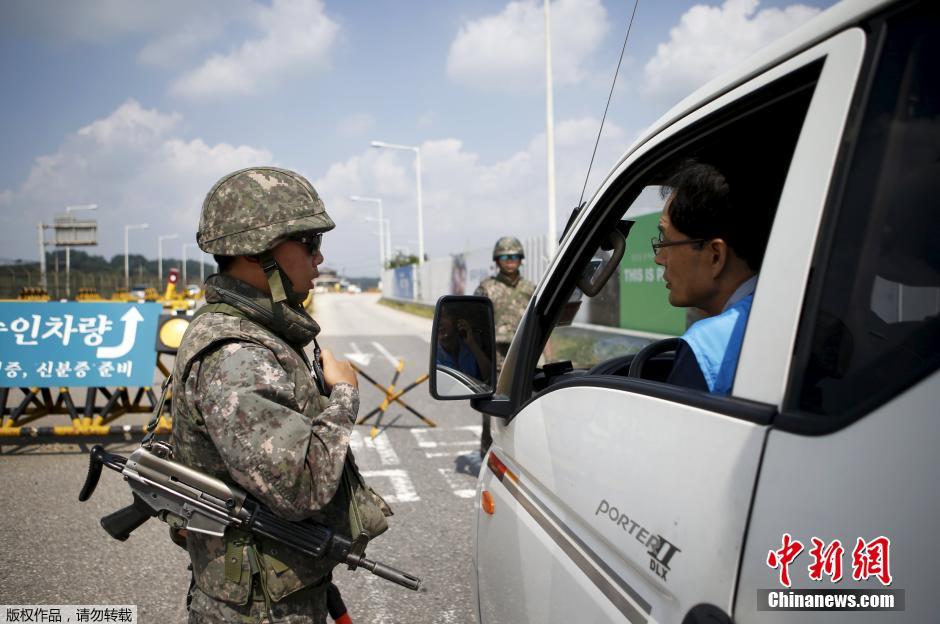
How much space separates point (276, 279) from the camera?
1711 millimetres

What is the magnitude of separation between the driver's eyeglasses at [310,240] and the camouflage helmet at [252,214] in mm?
33

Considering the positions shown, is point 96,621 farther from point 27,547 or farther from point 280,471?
point 280,471

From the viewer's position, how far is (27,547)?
379cm

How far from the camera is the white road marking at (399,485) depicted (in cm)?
462

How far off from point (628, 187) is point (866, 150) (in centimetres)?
72

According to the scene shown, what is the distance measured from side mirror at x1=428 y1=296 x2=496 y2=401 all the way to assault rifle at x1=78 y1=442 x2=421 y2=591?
535 mm

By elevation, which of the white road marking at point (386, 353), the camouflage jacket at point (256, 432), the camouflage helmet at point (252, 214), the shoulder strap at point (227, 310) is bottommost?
the white road marking at point (386, 353)

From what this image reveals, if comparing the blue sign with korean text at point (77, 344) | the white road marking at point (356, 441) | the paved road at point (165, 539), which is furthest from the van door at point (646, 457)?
the blue sign with korean text at point (77, 344)

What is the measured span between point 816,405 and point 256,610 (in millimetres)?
1529

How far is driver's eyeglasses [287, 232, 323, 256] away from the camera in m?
1.77

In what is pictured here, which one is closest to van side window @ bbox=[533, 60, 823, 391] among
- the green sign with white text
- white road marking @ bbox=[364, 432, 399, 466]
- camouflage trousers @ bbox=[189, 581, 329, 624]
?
camouflage trousers @ bbox=[189, 581, 329, 624]

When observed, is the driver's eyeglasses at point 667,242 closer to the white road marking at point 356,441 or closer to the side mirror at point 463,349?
the side mirror at point 463,349

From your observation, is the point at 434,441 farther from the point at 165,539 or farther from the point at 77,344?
the point at 77,344

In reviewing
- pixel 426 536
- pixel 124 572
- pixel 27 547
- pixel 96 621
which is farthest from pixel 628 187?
pixel 27 547
